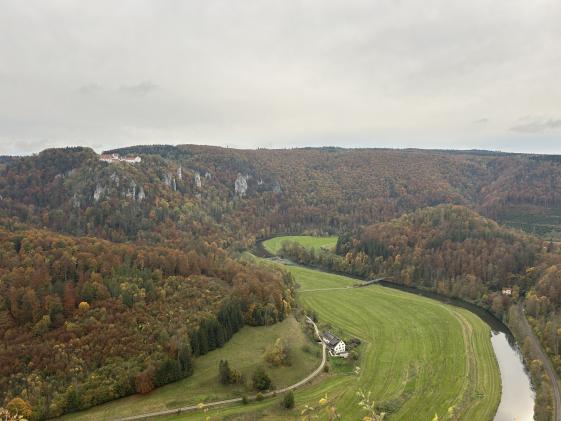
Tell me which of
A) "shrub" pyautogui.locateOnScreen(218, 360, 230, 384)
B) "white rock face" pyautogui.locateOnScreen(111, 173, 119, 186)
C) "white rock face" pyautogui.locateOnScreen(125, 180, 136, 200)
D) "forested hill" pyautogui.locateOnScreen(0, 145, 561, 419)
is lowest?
"shrub" pyautogui.locateOnScreen(218, 360, 230, 384)

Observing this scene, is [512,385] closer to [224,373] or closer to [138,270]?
[224,373]

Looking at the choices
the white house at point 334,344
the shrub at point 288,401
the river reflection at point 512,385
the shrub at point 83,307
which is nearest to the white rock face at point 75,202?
the shrub at point 83,307

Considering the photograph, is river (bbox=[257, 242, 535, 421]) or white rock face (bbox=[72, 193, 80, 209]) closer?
river (bbox=[257, 242, 535, 421])

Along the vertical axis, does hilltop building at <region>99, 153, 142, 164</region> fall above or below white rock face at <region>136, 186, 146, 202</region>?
above

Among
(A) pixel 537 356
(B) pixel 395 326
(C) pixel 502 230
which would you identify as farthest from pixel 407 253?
(A) pixel 537 356

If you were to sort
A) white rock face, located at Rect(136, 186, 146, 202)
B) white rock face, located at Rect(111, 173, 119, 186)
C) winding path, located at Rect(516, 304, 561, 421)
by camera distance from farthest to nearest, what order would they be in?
1. white rock face, located at Rect(136, 186, 146, 202)
2. white rock face, located at Rect(111, 173, 119, 186)
3. winding path, located at Rect(516, 304, 561, 421)

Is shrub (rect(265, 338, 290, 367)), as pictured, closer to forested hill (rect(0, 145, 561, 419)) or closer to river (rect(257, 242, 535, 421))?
forested hill (rect(0, 145, 561, 419))

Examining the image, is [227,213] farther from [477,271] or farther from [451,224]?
[477,271]

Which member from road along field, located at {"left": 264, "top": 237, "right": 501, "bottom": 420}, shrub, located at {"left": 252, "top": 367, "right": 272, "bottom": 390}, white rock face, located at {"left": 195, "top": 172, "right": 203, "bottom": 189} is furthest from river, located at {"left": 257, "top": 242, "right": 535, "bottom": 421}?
white rock face, located at {"left": 195, "top": 172, "right": 203, "bottom": 189}
